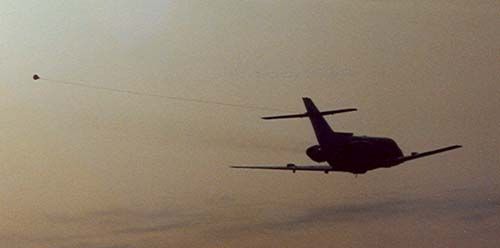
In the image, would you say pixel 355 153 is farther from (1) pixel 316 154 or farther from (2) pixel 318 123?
(2) pixel 318 123

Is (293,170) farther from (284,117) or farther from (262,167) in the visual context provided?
(284,117)

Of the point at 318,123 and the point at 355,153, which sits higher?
the point at 318,123

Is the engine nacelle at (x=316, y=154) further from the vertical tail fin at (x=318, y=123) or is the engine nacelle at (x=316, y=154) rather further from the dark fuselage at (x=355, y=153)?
the vertical tail fin at (x=318, y=123)

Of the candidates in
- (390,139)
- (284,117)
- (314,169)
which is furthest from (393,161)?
(284,117)

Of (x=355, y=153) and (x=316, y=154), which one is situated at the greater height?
(x=316, y=154)

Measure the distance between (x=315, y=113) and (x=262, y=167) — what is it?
14.5 m

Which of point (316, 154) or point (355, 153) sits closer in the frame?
point (355, 153)

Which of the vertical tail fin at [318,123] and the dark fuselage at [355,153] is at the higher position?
the vertical tail fin at [318,123]

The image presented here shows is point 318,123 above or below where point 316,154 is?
above

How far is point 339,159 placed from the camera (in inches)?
6294

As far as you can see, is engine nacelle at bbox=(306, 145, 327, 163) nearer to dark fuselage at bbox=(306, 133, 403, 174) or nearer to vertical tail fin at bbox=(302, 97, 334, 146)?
dark fuselage at bbox=(306, 133, 403, 174)

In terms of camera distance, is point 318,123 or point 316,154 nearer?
point 316,154

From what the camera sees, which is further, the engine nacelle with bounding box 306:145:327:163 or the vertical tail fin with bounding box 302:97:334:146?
the vertical tail fin with bounding box 302:97:334:146

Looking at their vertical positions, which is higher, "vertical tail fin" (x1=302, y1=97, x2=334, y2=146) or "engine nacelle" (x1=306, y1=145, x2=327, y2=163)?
"vertical tail fin" (x1=302, y1=97, x2=334, y2=146)
